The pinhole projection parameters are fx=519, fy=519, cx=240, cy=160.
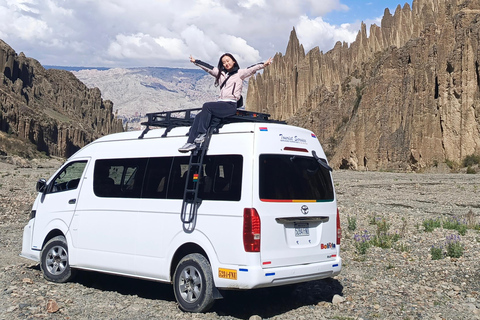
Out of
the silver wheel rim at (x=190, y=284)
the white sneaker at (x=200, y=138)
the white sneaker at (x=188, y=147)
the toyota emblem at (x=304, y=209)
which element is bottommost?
the silver wheel rim at (x=190, y=284)

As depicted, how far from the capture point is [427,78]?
5322 cm

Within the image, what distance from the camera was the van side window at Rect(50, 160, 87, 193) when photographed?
930cm

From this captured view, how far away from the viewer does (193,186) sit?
7328mm

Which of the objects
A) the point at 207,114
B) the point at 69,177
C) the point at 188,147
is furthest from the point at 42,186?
the point at 207,114

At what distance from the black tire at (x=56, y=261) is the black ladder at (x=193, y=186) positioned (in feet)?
9.55

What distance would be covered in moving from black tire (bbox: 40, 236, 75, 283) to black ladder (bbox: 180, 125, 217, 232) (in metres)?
2.91

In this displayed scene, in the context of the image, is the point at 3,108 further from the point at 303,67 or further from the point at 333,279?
the point at 333,279

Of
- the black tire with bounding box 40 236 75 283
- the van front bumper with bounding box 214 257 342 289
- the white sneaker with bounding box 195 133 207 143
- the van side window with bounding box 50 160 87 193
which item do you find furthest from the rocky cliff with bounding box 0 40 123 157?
the van front bumper with bounding box 214 257 342 289

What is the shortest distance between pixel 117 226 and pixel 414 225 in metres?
11.1

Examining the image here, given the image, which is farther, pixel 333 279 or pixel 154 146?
pixel 333 279

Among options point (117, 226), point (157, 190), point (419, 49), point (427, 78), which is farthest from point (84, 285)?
point (419, 49)

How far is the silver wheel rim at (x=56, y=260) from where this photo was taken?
9109 millimetres

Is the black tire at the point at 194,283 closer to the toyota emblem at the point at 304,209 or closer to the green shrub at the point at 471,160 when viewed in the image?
the toyota emblem at the point at 304,209

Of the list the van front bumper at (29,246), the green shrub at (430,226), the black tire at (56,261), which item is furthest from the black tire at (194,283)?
the green shrub at (430,226)
